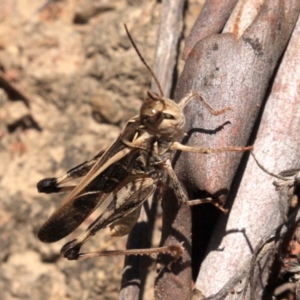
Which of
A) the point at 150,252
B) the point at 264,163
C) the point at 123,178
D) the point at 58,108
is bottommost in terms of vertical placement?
the point at 150,252

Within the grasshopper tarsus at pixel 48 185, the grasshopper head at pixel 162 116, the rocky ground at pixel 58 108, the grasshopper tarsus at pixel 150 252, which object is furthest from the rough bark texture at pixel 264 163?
the grasshopper tarsus at pixel 48 185

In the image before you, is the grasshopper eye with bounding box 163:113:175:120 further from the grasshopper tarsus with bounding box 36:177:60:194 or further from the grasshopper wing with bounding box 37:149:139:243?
the grasshopper tarsus with bounding box 36:177:60:194

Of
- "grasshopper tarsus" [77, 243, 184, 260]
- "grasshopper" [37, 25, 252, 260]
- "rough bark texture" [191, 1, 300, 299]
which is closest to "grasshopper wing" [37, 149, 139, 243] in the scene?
"grasshopper" [37, 25, 252, 260]

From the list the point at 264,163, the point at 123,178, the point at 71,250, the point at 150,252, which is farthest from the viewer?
the point at 123,178

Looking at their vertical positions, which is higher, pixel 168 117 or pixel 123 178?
pixel 168 117

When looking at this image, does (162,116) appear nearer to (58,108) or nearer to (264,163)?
(264,163)

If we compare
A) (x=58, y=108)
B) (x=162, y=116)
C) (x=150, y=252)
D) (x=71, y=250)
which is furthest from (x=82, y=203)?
(x=58, y=108)

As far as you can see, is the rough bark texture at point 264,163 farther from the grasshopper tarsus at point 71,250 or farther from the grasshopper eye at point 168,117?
the grasshopper tarsus at point 71,250
